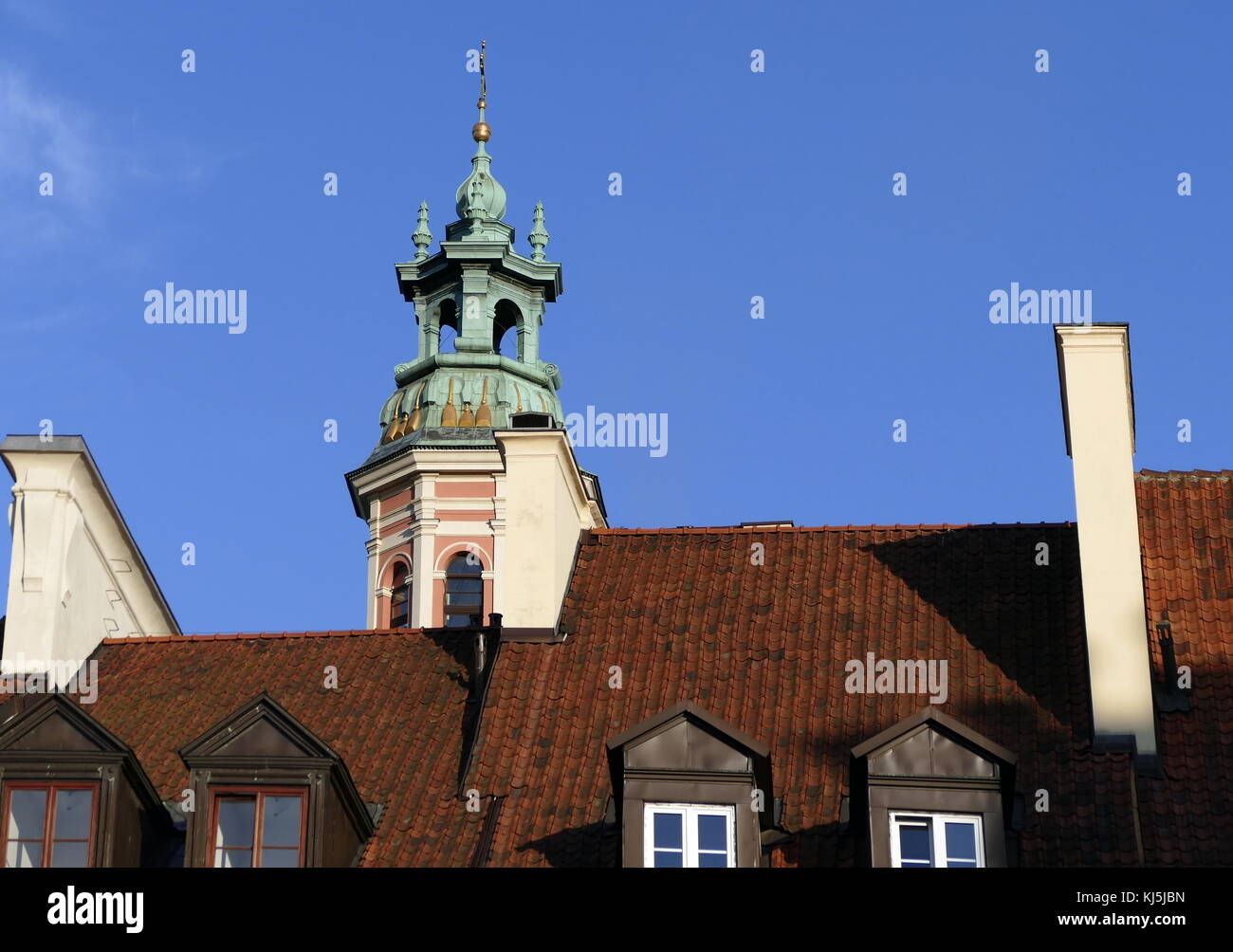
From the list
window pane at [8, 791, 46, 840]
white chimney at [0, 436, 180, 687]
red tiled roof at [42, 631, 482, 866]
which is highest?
white chimney at [0, 436, 180, 687]

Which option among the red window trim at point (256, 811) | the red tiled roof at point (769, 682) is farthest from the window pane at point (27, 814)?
the red tiled roof at point (769, 682)

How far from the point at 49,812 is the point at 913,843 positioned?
848 cm

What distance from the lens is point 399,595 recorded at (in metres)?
63.3

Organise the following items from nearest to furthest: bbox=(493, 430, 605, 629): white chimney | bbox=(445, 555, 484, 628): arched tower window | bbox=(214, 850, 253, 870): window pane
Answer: bbox=(214, 850, 253, 870): window pane < bbox=(493, 430, 605, 629): white chimney < bbox=(445, 555, 484, 628): arched tower window

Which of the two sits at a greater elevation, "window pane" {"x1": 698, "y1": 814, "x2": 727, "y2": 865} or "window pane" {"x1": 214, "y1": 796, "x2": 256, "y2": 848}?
"window pane" {"x1": 214, "y1": 796, "x2": 256, "y2": 848}

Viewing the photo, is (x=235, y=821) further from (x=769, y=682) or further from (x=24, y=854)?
(x=769, y=682)

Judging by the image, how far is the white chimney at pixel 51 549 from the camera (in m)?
31.9

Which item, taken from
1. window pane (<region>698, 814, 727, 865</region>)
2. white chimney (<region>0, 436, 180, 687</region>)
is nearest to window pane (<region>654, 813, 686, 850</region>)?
window pane (<region>698, 814, 727, 865</region>)

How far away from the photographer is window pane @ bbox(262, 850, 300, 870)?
84.8ft

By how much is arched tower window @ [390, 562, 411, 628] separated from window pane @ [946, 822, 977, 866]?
3792cm

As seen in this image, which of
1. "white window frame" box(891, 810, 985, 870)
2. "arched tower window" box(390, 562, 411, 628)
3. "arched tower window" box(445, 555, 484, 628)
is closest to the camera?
"white window frame" box(891, 810, 985, 870)

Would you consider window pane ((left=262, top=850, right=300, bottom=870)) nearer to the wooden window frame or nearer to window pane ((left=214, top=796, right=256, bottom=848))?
window pane ((left=214, top=796, right=256, bottom=848))

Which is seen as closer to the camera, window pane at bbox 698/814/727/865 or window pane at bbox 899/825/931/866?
window pane at bbox 899/825/931/866

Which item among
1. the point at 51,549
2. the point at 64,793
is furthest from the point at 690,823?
the point at 51,549
